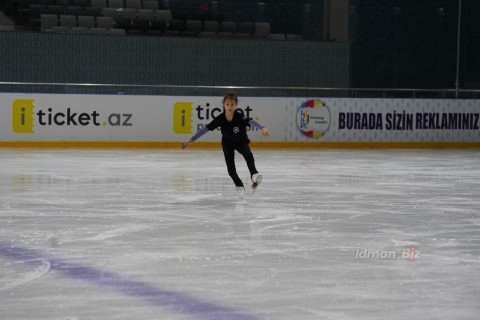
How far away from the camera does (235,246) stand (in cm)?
625

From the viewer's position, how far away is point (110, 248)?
20.0ft

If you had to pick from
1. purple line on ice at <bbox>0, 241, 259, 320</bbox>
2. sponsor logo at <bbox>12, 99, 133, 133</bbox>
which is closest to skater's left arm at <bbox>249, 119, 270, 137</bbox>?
purple line on ice at <bbox>0, 241, 259, 320</bbox>

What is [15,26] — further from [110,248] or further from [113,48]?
[110,248]

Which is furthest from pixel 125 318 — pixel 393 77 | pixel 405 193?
pixel 393 77

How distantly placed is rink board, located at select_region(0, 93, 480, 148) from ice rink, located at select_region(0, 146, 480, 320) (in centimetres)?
549

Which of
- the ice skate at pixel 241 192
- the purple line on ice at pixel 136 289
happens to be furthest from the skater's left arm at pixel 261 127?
the purple line on ice at pixel 136 289

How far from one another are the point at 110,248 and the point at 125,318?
2.06 metres

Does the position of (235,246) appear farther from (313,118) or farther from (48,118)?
(313,118)

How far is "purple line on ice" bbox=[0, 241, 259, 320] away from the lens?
13.8 ft

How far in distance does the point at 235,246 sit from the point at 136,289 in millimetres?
1621

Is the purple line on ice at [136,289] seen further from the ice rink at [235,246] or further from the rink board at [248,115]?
the rink board at [248,115]

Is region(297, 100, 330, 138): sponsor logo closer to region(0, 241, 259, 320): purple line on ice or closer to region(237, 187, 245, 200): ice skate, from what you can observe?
region(237, 187, 245, 200): ice skate

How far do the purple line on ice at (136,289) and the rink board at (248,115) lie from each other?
1234 cm

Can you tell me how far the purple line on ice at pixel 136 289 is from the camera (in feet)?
13.8
